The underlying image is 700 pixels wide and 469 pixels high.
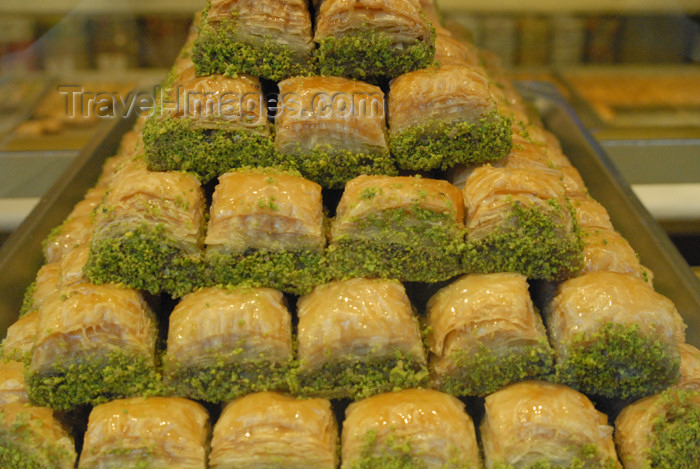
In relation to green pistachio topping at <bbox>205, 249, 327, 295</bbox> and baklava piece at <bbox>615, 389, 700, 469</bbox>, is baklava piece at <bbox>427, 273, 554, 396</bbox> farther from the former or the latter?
green pistachio topping at <bbox>205, 249, 327, 295</bbox>

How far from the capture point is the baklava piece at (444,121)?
102 inches

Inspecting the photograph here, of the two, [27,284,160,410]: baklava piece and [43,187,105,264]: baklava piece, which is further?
[43,187,105,264]: baklava piece

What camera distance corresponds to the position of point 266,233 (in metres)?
2.41

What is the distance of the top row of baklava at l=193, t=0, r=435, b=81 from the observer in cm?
263

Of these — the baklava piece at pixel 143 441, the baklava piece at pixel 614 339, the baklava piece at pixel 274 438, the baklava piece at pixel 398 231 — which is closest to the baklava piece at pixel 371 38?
the baklava piece at pixel 398 231

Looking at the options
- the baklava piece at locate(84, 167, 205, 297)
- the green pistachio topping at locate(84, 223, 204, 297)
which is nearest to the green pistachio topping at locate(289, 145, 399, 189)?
the baklava piece at locate(84, 167, 205, 297)

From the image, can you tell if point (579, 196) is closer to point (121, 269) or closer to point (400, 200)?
point (400, 200)

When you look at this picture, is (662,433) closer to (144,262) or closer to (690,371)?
(690,371)

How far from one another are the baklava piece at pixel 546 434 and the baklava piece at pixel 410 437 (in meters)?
0.10

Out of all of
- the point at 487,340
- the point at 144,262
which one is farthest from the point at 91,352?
the point at 487,340

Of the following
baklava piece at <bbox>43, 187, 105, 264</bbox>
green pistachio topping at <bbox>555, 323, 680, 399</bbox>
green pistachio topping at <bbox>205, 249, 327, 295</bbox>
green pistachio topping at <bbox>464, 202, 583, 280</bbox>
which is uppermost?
green pistachio topping at <bbox>464, 202, 583, 280</bbox>

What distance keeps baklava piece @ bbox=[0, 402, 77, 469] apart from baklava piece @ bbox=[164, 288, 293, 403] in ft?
1.36

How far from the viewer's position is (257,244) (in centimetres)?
243

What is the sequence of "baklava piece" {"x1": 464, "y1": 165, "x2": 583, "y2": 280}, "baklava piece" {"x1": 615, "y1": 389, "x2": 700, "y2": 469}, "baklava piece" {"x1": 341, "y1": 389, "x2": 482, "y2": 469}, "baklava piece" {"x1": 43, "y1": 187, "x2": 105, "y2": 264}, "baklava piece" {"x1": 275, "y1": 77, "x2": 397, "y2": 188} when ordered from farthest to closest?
"baklava piece" {"x1": 43, "y1": 187, "x2": 105, "y2": 264} < "baklava piece" {"x1": 275, "y1": 77, "x2": 397, "y2": 188} < "baklava piece" {"x1": 464, "y1": 165, "x2": 583, "y2": 280} < "baklava piece" {"x1": 615, "y1": 389, "x2": 700, "y2": 469} < "baklava piece" {"x1": 341, "y1": 389, "x2": 482, "y2": 469}
